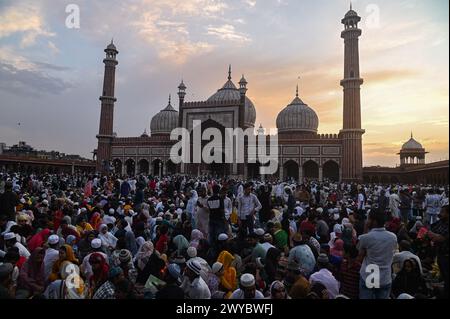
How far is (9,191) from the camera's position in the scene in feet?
23.5

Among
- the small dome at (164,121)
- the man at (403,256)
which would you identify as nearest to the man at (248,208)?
the man at (403,256)

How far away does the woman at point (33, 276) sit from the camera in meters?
4.50

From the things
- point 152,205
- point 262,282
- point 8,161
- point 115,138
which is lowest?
point 262,282

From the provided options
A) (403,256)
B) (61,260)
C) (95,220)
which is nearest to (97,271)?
(61,260)

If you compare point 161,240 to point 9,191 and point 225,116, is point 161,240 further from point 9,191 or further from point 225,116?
point 225,116

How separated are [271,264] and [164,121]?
128 ft

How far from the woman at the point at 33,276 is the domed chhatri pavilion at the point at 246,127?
26.1 m

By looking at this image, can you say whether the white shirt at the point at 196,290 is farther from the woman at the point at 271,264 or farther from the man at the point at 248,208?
the man at the point at 248,208

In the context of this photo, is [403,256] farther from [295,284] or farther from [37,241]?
[37,241]

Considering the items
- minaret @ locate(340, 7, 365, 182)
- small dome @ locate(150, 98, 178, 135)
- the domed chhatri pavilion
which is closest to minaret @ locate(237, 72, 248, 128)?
the domed chhatri pavilion

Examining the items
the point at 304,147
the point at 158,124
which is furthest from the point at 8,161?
the point at 304,147

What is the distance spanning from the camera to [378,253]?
3.86m
